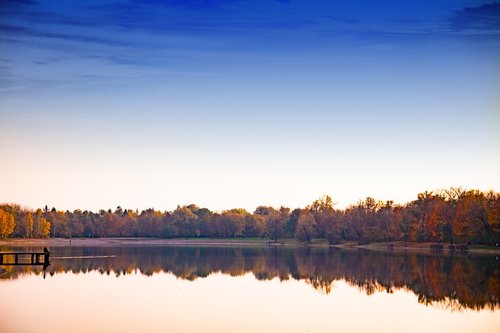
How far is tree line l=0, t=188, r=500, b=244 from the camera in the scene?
3812 inches

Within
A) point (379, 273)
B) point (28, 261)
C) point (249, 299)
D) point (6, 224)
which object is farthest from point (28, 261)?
point (6, 224)

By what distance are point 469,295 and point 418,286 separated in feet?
19.8

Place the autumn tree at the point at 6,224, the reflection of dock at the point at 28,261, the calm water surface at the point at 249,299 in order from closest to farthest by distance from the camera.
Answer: the calm water surface at the point at 249,299 → the reflection of dock at the point at 28,261 → the autumn tree at the point at 6,224

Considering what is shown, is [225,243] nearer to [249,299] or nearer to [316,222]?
[316,222]

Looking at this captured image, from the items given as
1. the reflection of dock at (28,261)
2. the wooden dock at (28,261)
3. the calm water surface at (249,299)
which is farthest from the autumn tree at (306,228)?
the calm water surface at (249,299)

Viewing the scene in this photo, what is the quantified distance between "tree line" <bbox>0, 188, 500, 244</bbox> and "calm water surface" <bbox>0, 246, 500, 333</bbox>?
3512 centimetres

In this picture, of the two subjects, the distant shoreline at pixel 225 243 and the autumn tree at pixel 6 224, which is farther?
the autumn tree at pixel 6 224

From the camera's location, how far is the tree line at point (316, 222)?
96.8 m

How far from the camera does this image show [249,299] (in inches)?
1613

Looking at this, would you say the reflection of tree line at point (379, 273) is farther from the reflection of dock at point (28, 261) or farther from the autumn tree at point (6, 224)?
the autumn tree at point (6, 224)

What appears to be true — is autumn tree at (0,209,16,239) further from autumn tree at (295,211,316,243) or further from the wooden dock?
the wooden dock

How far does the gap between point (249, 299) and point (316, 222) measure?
9988cm

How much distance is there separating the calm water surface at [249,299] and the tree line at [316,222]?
35120mm

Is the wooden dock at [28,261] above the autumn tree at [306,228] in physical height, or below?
below
